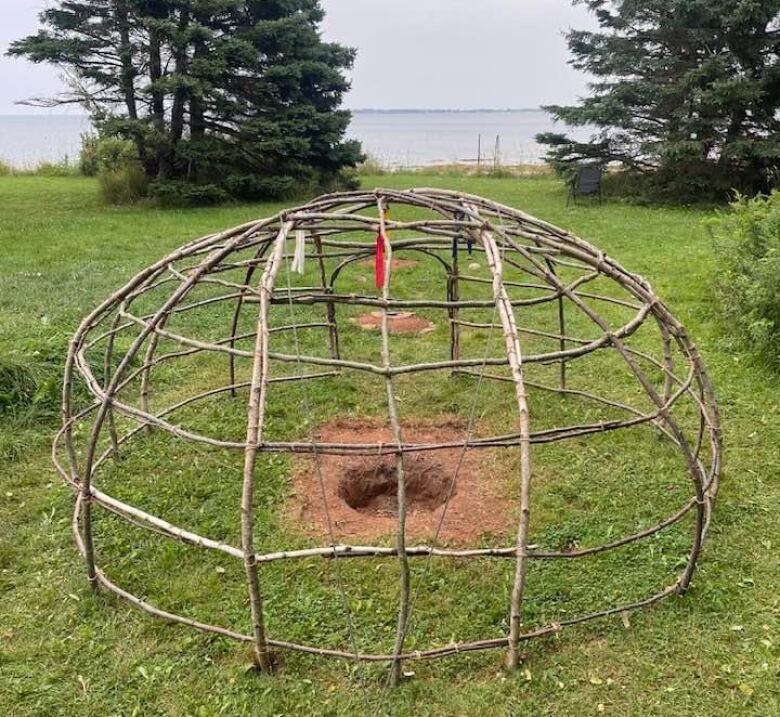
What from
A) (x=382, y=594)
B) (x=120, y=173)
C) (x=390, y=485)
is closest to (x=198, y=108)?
(x=120, y=173)

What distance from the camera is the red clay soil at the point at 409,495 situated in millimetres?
3773

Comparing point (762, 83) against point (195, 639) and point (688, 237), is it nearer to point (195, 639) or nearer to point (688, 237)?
point (688, 237)

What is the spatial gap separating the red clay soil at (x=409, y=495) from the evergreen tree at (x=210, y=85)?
998 centimetres

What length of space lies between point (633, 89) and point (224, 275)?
913 centimetres

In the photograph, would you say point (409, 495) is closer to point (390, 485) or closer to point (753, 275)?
point (390, 485)

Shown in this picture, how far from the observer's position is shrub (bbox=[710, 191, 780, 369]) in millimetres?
5668

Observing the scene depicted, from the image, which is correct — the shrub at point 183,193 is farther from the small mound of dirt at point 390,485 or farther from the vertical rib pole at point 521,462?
the vertical rib pole at point 521,462

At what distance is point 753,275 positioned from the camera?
→ 20.1 ft

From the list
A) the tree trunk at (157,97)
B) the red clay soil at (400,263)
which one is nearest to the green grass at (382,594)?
the red clay soil at (400,263)

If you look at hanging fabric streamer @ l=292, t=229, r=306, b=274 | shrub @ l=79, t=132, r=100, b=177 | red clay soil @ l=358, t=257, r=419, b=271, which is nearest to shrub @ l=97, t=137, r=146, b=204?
shrub @ l=79, t=132, r=100, b=177

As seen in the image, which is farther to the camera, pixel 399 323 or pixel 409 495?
pixel 399 323

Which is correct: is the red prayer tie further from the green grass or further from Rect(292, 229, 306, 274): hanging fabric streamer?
the green grass

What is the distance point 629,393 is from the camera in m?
5.41

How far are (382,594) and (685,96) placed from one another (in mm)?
12853
